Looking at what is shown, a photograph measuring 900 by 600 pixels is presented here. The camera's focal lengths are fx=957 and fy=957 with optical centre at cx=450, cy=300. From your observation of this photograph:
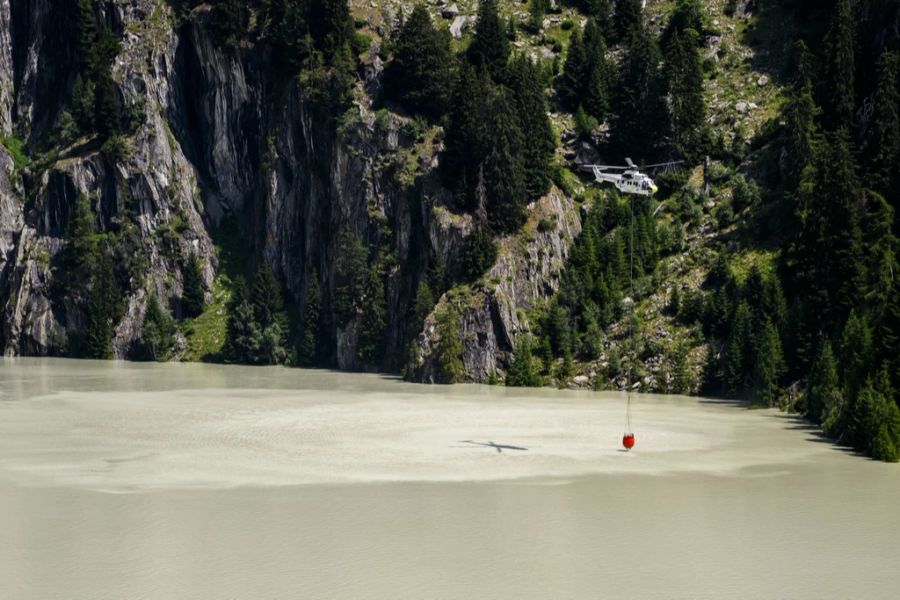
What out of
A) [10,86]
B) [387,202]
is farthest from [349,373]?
[10,86]

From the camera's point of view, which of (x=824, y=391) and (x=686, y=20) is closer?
(x=824, y=391)

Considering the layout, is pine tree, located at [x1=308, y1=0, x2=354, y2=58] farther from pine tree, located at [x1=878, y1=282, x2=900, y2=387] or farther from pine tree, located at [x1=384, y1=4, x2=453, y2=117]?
pine tree, located at [x1=878, y1=282, x2=900, y2=387]

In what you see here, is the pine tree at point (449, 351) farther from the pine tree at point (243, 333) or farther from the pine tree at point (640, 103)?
the pine tree at point (640, 103)

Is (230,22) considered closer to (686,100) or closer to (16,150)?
(16,150)

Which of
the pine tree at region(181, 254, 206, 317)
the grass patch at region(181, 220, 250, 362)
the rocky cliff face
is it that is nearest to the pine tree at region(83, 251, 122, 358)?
the rocky cliff face

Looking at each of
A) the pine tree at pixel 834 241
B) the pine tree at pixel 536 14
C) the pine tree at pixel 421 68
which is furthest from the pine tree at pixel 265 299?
the pine tree at pixel 834 241

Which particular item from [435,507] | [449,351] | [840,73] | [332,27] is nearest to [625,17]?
[332,27]
